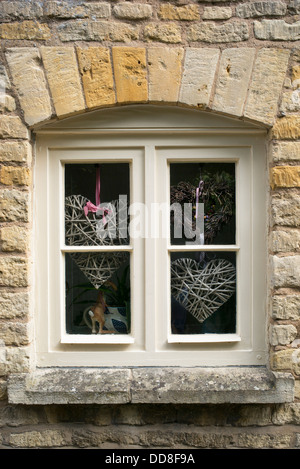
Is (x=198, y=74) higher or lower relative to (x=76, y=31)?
lower

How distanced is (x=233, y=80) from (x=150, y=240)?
3.61ft

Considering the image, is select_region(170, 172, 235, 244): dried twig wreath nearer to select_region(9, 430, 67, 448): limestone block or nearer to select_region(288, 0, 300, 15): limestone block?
select_region(288, 0, 300, 15): limestone block

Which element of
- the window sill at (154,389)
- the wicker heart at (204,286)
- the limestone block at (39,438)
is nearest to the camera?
the window sill at (154,389)

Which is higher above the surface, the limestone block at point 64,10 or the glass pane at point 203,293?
the limestone block at point 64,10

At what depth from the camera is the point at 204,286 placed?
9.37 ft

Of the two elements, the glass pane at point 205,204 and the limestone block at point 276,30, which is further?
the glass pane at point 205,204

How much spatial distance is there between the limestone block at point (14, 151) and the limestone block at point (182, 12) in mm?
1176

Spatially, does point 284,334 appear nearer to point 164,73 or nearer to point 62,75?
point 164,73

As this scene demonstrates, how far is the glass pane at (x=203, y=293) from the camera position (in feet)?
9.36

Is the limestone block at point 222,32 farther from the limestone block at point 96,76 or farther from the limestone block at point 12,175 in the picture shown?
the limestone block at point 12,175

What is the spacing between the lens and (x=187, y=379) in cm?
266

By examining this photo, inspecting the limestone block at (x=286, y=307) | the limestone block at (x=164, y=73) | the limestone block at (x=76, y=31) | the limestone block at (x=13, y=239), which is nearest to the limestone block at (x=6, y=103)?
the limestone block at (x=76, y=31)

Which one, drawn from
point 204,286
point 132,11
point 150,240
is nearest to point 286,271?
point 204,286

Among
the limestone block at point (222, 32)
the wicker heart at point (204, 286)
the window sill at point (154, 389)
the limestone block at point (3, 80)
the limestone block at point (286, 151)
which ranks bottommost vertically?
the window sill at point (154, 389)
